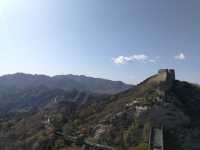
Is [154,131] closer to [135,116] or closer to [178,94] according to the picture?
[135,116]

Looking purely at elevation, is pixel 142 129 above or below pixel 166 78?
below

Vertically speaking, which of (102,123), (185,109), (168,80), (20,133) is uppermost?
(168,80)

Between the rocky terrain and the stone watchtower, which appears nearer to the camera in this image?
the rocky terrain

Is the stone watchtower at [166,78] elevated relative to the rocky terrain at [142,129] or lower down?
elevated

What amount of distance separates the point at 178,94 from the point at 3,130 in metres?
47.6

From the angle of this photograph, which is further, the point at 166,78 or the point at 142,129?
the point at 166,78

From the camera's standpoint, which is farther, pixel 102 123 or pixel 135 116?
pixel 102 123

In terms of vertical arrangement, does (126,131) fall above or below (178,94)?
below

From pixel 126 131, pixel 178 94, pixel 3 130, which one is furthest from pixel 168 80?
pixel 3 130

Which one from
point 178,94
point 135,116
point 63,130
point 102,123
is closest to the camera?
point 135,116

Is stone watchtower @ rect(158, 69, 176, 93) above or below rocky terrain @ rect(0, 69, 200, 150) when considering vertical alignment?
above

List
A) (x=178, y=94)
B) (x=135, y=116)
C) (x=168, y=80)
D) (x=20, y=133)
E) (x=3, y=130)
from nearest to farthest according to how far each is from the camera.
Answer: (x=135, y=116) < (x=178, y=94) < (x=168, y=80) < (x=20, y=133) < (x=3, y=130)

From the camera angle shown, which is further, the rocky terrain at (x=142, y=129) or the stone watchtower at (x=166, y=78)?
the stone watchtower at (x=166, y=78)

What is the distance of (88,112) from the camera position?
67.5m
